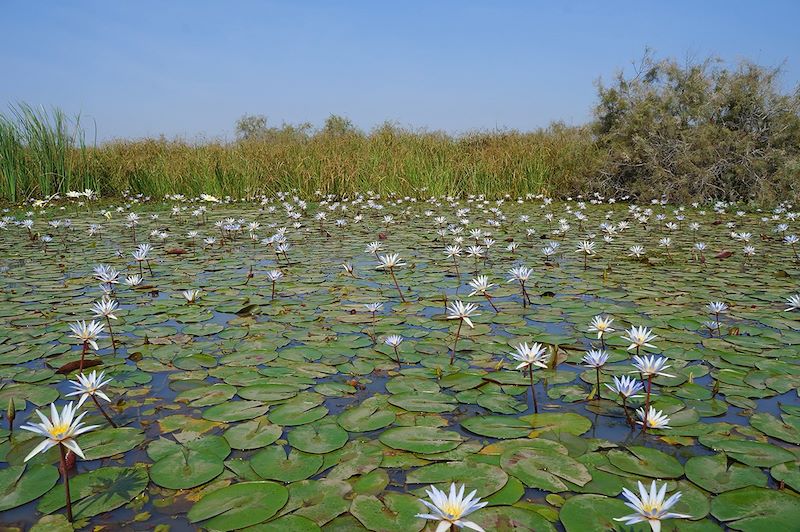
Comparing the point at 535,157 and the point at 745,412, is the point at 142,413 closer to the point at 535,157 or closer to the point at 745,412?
the point at 745,412

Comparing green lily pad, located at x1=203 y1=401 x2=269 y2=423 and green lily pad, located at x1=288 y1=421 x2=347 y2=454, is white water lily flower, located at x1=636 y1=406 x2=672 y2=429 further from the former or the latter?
green lily pad, located at x1=203 y1=401 x2=269 y2=423

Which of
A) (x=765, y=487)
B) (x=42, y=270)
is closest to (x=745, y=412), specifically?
(x=765, y=487)

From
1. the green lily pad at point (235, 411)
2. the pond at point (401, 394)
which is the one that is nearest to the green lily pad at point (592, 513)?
the pond at point (401, 394)

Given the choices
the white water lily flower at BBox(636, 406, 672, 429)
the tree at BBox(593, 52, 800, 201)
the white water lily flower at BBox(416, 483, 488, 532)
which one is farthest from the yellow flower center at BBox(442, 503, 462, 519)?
the tree at BBox(593, 52, 800, 201)

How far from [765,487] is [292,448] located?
1537 mm

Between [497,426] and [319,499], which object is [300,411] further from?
[497,426]

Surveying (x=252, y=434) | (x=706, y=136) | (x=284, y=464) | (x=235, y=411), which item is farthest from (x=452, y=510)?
(x=706, y=136)

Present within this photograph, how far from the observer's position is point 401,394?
2312 mm

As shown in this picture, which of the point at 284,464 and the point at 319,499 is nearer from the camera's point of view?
the point at 319,499

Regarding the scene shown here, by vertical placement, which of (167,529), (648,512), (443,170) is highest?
(443,170)

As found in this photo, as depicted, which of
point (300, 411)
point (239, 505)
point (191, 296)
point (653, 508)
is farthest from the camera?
point (191, 296)

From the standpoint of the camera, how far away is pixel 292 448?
1.91m

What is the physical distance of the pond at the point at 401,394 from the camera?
158cm

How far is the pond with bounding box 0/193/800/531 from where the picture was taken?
1.58 meters
